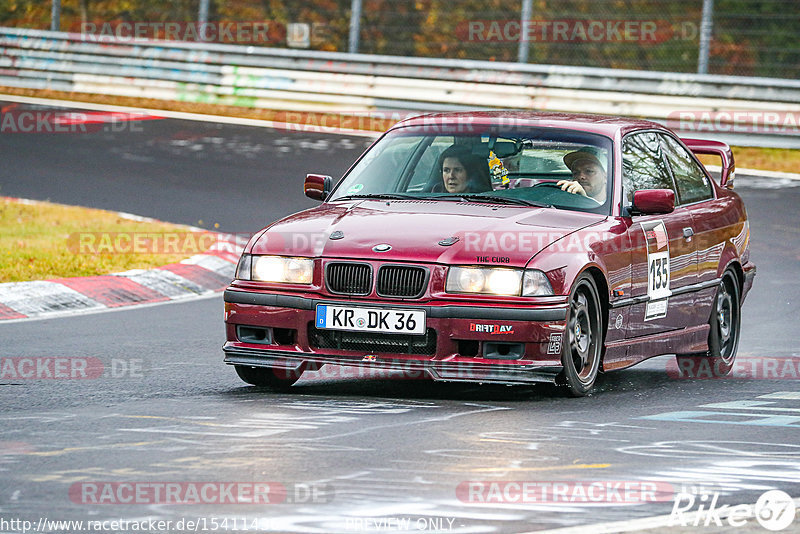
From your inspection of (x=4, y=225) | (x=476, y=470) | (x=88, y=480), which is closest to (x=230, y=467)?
(x=88, y=480)

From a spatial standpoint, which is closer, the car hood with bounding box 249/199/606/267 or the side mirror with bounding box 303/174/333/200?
the car hood with bounding box 249/199/606/267

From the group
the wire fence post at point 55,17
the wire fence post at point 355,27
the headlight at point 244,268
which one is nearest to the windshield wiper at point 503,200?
the headlight at point 244,268

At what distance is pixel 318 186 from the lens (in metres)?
9.25

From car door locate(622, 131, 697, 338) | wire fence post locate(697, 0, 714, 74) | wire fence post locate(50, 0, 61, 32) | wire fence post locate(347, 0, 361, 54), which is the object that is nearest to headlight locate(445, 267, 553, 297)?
car door locate(622, 131, 697, 338)

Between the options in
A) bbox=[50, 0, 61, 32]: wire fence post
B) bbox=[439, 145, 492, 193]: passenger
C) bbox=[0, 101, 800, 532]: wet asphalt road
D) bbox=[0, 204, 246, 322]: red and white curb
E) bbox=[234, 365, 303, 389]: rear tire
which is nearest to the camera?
bbox=[0, 101, 800, 532]: wet asphalt road

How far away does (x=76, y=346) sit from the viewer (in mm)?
9570

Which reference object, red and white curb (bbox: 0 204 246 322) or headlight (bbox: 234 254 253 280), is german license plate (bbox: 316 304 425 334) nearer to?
headlight (bbox: 234 254 253 280)

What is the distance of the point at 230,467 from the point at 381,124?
17.6 meters

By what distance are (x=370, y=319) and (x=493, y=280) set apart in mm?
631

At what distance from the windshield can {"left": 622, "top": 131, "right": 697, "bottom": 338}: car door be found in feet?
0.72

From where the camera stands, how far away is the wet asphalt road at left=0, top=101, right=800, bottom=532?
5309mm

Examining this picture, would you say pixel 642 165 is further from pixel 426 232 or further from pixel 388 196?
pixel 426 232

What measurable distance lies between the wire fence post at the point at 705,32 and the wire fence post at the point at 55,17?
1197 centimetres

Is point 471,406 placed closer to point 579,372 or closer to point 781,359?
point 579,372
